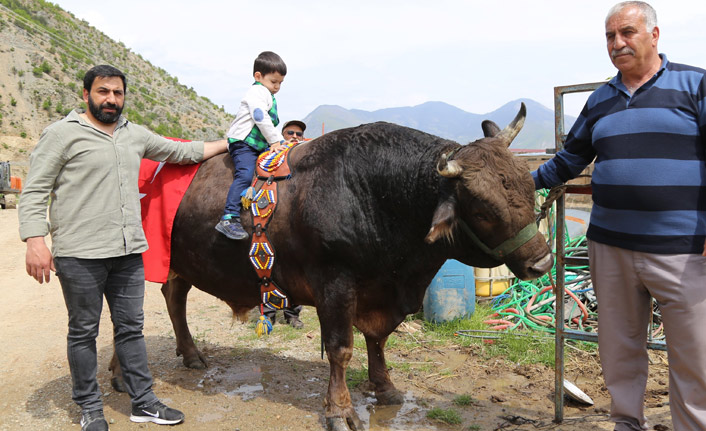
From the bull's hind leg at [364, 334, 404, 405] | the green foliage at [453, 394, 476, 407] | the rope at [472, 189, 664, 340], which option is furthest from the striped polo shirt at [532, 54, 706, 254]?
the rope at [472, 189, 664, 340]

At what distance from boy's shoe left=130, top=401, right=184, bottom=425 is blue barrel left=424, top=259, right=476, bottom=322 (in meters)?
3.11

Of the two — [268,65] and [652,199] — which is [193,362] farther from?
[652,199]

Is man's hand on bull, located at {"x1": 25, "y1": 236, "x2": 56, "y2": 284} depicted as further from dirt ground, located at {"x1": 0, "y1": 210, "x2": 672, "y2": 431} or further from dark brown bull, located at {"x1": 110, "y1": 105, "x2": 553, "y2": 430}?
dirt ground, located at {"x1": 0, "y1": 210, "x2": 672, "y2": 431}

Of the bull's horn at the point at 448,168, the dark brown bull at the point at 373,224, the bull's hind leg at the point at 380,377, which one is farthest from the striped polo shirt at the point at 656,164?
the bull's hind leg at the point at 380,377

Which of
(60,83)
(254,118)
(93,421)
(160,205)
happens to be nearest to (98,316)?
(93,421)

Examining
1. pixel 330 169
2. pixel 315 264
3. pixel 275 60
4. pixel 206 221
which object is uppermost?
pixel 275 60

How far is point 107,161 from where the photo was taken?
3502 mm

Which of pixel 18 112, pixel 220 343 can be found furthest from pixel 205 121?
pixel 220 343

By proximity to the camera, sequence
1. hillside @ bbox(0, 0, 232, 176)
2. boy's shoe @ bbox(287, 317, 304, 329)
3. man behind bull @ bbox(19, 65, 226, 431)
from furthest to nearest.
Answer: hillside @ bbox(0, 0, 232, 176) → boy's shoe @ bbox(287, 317, 304, 329) → man behind bull @ bbox(19, 65, 226, 431)

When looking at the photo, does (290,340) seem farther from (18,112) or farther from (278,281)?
(18,112)

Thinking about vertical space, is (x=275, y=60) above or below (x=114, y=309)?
above

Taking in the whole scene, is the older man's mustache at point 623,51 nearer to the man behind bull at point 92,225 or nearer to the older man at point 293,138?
the man behind bull at point 92,225

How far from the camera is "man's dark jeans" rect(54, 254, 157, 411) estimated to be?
3.44 metres

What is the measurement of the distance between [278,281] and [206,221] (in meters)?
0.75
